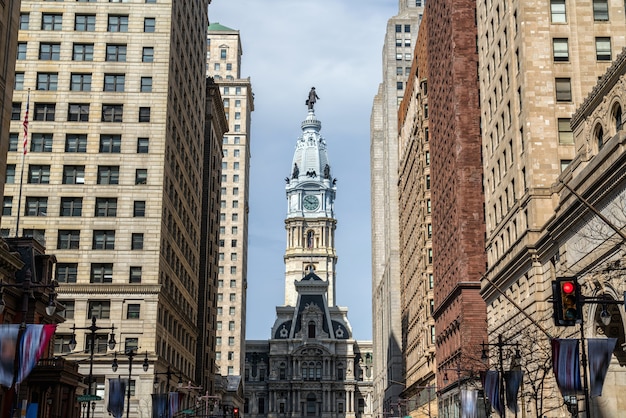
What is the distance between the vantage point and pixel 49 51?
276 feet

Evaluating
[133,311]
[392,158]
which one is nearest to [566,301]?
[133,311]

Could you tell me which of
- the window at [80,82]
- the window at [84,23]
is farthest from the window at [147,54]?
the window at [80,82]

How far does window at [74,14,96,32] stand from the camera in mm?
85062

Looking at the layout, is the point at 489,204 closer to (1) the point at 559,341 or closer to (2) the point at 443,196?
(2) the point at 443,196

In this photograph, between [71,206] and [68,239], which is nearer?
[68,239]

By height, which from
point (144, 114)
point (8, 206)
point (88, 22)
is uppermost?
point (88, 22)

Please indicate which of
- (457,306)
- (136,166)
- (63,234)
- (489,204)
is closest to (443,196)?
(457,306)

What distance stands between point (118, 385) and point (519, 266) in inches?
1056

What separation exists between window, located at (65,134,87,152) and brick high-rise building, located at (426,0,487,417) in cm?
3280

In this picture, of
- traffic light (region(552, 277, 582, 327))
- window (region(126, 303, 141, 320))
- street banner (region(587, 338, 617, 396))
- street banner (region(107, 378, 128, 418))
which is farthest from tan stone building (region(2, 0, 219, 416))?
traffic light (region(552, 277, 582, 327))

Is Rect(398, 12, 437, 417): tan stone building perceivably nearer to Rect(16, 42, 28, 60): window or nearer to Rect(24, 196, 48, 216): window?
Rect(24, 196, 48, 216): window

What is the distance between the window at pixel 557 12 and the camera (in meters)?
63.3

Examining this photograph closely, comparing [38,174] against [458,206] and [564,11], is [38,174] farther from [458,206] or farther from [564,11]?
[564,11]

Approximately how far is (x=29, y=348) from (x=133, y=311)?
145ft
